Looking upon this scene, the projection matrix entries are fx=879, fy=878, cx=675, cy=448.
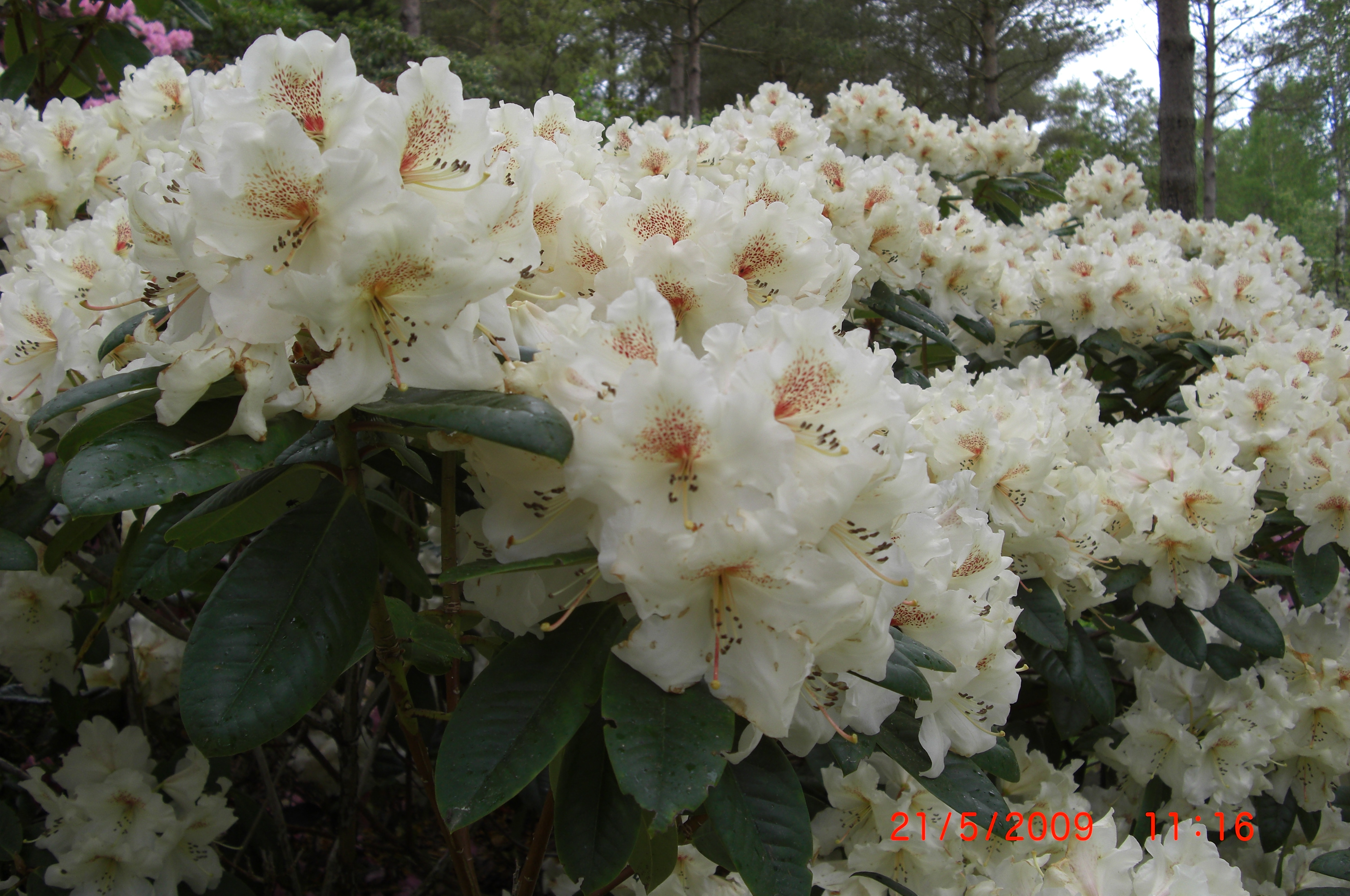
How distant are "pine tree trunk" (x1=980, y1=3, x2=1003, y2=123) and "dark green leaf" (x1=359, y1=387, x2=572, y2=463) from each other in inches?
309

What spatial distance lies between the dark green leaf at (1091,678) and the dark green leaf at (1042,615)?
0.11 metres

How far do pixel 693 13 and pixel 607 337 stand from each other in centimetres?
939

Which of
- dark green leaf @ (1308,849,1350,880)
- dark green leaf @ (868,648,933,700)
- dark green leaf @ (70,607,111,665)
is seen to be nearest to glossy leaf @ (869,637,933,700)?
dark green leaf @ (868,648,933,700)

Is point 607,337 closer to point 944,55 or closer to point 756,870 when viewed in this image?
point 756,870

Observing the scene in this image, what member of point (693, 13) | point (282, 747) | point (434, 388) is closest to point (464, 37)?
point (693, 13)

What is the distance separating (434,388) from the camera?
724 mm

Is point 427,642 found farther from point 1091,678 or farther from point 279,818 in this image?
point 1091,678

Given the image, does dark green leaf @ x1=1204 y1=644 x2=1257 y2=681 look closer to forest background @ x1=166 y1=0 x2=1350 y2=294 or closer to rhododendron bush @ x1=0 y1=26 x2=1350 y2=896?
rhododendron bush @ x1=0 y1=26 x2=1350 y2=896

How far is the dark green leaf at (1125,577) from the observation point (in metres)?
1.58

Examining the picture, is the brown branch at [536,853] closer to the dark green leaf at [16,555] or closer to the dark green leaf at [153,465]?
the dark green leaf at [153,465]

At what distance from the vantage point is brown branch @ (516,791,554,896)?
3.34 feet

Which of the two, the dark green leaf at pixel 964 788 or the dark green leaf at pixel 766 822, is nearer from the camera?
the dark green leaf at pixel 766 822

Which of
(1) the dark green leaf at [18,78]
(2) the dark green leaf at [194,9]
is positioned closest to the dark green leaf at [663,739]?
(1) the dark green leaf at [18,78]

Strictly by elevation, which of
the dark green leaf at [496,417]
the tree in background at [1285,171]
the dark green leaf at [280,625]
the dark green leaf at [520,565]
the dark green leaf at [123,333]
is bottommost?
the tree in background at [1285,171]
